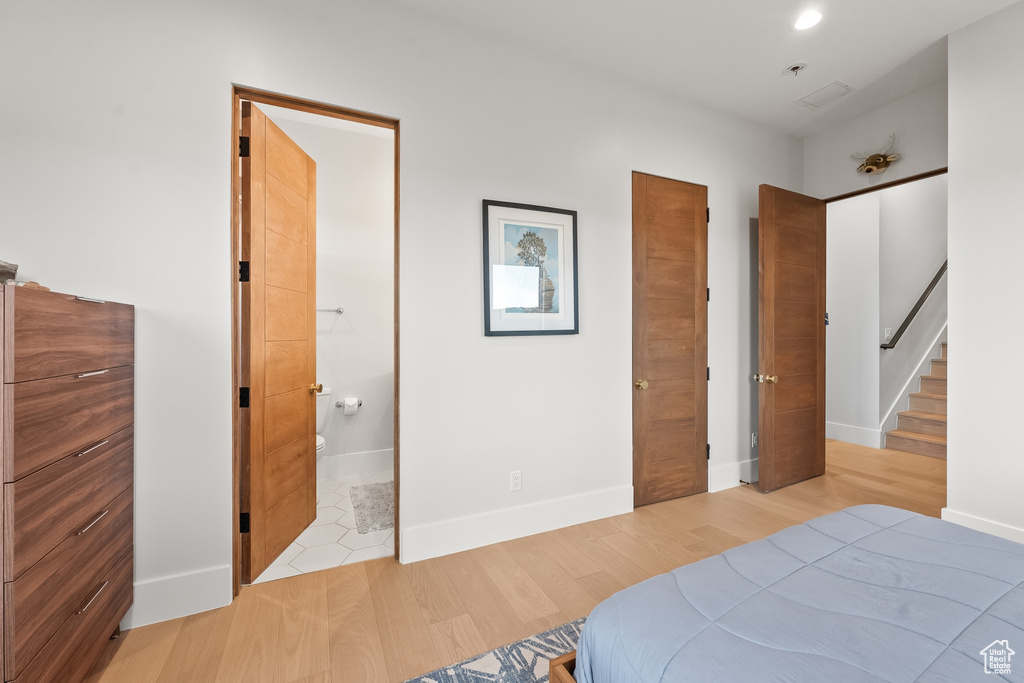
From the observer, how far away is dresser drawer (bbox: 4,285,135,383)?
112 centimetres

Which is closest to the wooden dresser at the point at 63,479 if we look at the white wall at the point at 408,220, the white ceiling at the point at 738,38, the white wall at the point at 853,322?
the white wall at the point at 408,220

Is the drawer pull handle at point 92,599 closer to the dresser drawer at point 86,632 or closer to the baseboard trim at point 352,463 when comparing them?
the dresser drawer at point 86,632

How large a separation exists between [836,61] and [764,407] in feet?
7.48

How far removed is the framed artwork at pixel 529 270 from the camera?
2.47 meters

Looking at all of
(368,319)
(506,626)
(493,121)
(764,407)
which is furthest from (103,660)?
(764,407)

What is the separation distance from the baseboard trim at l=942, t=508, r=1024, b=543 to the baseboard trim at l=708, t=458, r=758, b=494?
1131mm

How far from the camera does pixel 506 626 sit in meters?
1.77

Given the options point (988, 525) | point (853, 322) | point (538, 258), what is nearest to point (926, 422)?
point (853, 322)

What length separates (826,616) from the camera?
997 millimetres

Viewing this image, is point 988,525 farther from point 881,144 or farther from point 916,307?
point 916,307

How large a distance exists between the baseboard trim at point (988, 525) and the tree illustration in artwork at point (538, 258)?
2.34 meters

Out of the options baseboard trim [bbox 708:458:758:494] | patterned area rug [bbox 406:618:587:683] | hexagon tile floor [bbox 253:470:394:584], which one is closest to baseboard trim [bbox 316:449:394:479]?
hexagon tile floor [bbox 253:470:394:584]

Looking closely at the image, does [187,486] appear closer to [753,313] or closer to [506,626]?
[506,626]

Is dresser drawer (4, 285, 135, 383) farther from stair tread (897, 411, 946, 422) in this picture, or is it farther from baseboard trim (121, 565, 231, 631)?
stair tread (897, 411, 946, 422)
